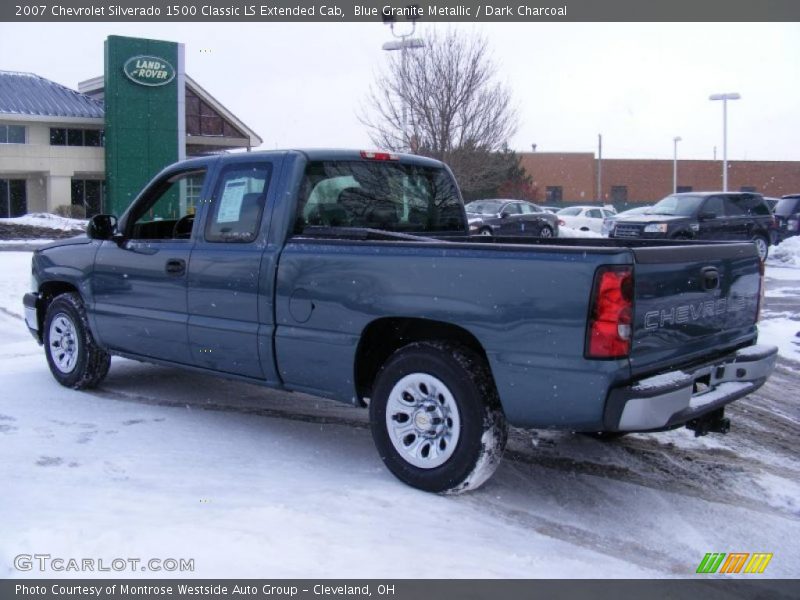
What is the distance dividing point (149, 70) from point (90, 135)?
227 inches

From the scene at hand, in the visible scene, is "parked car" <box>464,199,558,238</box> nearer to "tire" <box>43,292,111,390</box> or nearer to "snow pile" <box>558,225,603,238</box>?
"snow pile" <box>558,225,603,238</box>

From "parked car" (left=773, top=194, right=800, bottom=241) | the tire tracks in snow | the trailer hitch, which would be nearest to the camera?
the trailer hitch

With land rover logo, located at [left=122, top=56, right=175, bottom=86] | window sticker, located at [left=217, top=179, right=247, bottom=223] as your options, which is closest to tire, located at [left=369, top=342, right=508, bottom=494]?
A: window sticker, located at [left=217, top=179, right=247, bottom=223]

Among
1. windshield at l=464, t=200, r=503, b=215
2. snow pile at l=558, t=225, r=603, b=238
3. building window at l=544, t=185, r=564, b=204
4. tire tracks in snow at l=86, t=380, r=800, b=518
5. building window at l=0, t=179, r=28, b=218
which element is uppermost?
building window at l=544, t=185, r=564, b=204

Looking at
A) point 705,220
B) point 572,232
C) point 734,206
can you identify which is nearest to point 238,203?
point 705,220

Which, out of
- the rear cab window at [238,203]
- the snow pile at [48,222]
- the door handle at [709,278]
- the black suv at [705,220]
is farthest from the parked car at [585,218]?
the door handle at [709,278]

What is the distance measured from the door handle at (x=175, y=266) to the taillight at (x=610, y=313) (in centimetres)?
297

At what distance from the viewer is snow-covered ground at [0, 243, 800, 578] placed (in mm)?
3697

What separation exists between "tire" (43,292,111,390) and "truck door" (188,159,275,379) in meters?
1.45

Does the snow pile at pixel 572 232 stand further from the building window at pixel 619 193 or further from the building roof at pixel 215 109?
the building window at pixel 619 193

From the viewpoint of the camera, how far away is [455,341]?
4473 millimetres

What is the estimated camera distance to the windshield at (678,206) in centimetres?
1836

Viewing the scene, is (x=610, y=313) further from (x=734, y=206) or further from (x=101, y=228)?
(x=734, y=206)

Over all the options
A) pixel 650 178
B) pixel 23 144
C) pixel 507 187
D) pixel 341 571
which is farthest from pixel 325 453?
pixel 650 178
